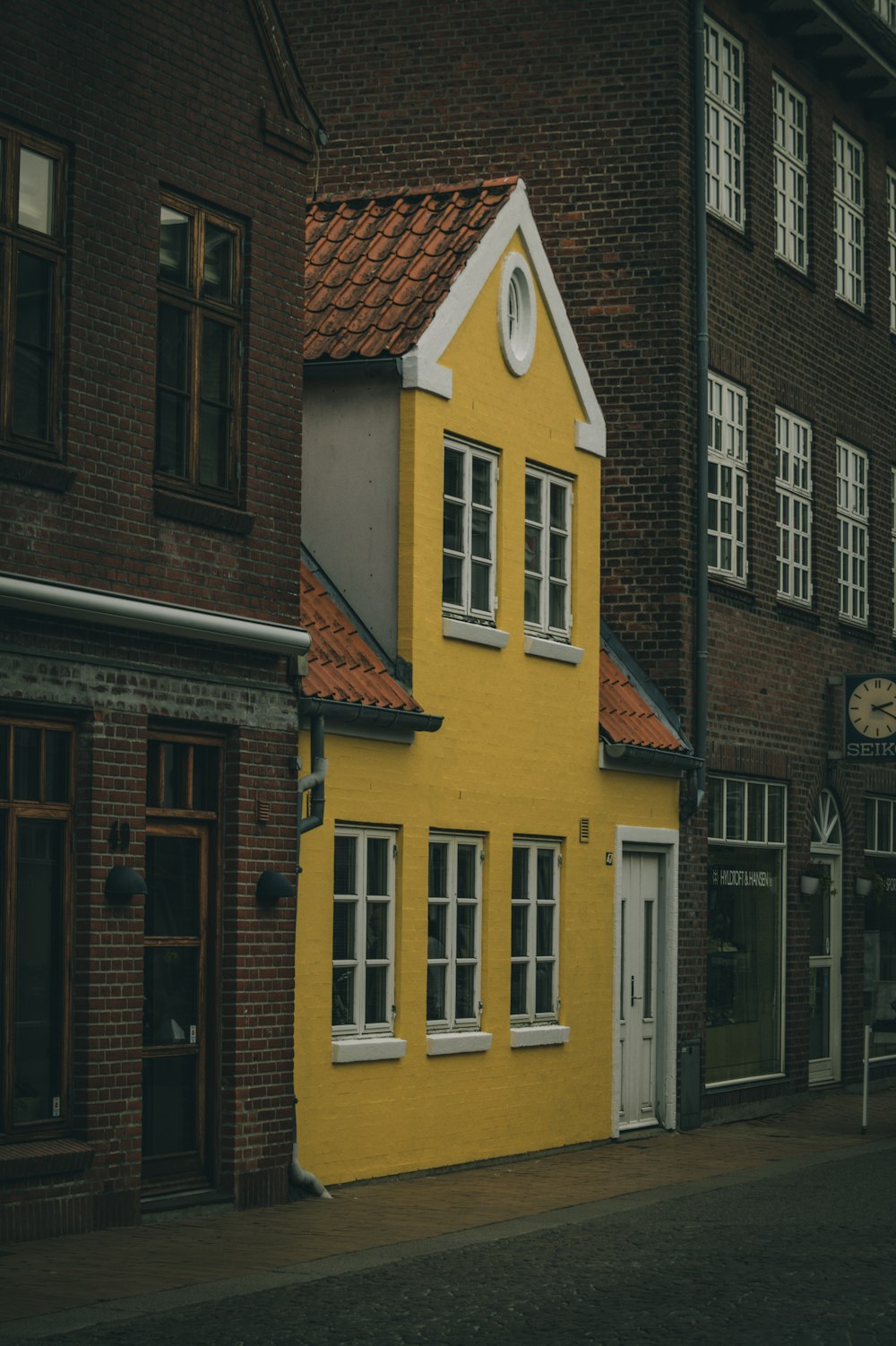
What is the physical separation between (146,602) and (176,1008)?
250 cm

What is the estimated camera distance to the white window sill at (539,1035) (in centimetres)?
1747

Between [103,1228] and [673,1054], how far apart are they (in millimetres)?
8256

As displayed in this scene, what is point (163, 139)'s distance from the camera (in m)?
13.5

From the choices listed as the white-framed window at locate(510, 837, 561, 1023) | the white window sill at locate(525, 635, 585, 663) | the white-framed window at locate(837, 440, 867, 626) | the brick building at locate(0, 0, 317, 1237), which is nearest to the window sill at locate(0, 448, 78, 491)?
the brick building at locate(0, 0, 317, 1237)

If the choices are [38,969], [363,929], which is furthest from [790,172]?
[38,969]

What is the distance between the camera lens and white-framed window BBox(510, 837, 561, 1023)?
17797 mm

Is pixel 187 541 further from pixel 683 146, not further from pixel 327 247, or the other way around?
pixel 683 146

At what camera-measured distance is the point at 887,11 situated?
29.3 metres

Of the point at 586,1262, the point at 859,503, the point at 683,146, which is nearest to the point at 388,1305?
the point at 586,1262

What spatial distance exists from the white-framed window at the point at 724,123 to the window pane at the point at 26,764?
11.3 m

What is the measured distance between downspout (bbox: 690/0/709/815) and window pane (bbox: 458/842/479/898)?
416 cm

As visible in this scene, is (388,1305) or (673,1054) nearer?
(388,1305)

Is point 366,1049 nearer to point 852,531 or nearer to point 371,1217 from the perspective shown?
point 371,1217

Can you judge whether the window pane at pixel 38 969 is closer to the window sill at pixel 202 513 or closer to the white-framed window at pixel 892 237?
the window sill at pixel 202 513
